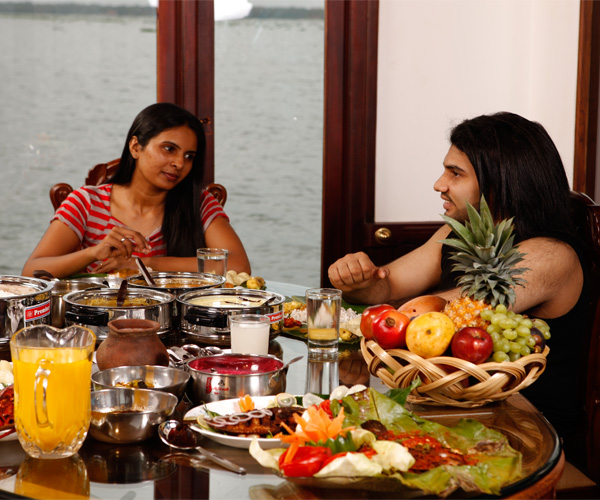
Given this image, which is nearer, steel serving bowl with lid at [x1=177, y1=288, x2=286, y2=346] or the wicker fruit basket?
the wicker fruit basket

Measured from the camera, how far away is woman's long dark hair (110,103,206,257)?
3139mm

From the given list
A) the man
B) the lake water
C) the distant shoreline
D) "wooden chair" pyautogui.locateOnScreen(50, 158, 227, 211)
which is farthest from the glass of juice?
the distant shoreline

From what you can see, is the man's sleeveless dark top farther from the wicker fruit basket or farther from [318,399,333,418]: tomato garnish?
[318,399,333,418]: tomato garnish

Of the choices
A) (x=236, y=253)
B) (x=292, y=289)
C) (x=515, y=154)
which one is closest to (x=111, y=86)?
(x=236, y=253)

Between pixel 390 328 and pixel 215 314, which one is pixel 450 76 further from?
pixel 390 328

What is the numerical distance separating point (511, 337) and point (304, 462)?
1.81 ft

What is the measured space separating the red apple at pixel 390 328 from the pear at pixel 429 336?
3cm

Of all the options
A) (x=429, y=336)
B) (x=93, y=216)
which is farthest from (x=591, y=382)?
(x=93, y=216)

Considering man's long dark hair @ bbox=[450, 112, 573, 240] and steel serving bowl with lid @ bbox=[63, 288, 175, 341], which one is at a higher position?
man's long dark hair @ bbox=[450, 112, 573, 240]

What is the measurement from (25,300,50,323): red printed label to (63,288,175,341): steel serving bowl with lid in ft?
0.15

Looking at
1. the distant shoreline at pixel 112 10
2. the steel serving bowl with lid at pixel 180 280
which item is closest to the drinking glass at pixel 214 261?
the steel serving bowl with lid at pixel 180 280

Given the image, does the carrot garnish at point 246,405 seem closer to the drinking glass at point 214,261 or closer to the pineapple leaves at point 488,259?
the pineapple leaves at point 488,259

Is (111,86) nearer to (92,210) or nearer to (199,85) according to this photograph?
(199,85)

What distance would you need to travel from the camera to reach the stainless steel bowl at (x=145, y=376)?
1.30 m
